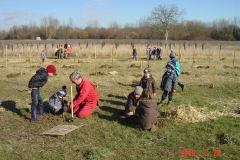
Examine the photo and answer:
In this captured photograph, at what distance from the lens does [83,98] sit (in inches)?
272

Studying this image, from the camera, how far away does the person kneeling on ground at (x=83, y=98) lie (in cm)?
689

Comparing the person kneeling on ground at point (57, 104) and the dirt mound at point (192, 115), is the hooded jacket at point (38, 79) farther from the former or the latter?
the dirt mound at point (192, 115)

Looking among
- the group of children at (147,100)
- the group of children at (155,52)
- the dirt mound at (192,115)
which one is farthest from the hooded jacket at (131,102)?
the group of children at (155,52)

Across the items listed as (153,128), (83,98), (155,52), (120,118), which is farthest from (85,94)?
(155,52)

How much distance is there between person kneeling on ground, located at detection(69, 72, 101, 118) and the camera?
6.89 metres

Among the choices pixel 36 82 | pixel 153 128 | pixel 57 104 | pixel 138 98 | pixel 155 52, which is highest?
pixel 155 52

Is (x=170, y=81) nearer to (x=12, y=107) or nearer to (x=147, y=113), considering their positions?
(x=147, y=113)

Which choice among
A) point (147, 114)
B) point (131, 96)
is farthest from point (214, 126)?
point (131, 96)

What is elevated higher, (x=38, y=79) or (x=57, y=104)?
(x=38, y=79)

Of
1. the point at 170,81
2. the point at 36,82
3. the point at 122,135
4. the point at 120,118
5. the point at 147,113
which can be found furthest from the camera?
the point at 170,81

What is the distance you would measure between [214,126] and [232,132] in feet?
1.46

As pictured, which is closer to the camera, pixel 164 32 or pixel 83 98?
pixel 83 98

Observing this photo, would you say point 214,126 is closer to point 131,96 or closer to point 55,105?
point 131,96

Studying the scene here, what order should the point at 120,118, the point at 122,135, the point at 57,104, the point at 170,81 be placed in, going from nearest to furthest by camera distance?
the point at 122,135, the point at 120,118, the point at 57,104, the point at 170,81
